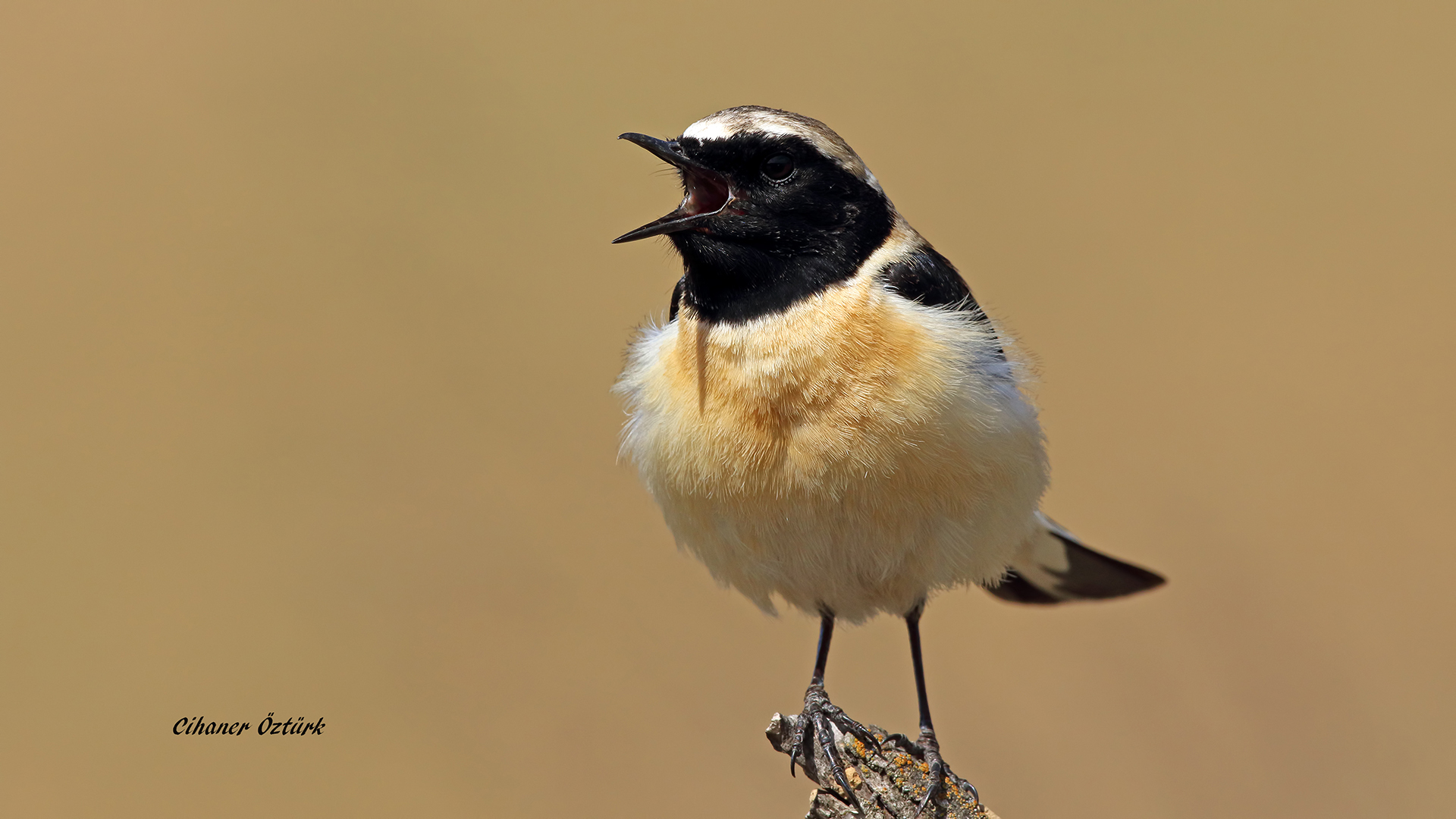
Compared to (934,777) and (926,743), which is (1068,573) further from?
(934,777)

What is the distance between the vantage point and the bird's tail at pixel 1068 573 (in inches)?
184

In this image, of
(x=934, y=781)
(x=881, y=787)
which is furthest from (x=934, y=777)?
(x=881, y=787)

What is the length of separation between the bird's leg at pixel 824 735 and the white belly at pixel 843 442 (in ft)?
1.42

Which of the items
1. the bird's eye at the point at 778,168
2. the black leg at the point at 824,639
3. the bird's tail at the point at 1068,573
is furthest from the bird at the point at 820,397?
the bird's tail at the point at 1068,573

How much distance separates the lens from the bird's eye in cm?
354

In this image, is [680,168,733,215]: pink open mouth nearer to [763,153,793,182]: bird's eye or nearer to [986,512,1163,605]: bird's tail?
[763,153,793,182]: bird's eye

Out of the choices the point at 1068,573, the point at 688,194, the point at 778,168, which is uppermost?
the point at 778,168

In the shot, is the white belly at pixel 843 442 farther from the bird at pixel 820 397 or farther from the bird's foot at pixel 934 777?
the bird's foot at pixel 934 777

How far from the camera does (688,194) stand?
12.1 feet

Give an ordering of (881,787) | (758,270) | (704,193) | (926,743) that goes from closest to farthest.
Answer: (881,787) → (758,270) → (704,193) → (926,743)

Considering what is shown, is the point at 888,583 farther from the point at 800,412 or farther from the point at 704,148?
the point at 704,148

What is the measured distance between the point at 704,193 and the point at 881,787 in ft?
6.49

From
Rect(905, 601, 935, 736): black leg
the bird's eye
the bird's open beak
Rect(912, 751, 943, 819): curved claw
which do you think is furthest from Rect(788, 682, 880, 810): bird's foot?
the bird's eye

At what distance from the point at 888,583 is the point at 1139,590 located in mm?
1628
